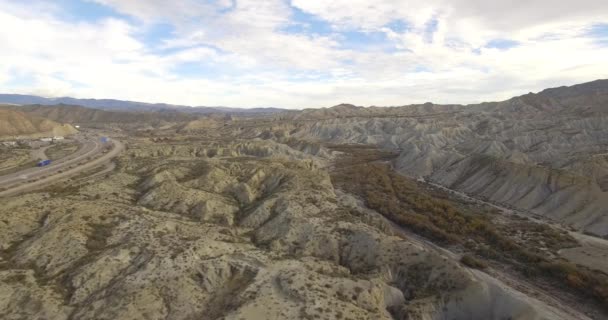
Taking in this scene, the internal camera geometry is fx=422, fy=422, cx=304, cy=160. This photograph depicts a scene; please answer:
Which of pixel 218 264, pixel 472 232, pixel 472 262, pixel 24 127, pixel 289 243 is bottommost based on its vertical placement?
pixel 472 232

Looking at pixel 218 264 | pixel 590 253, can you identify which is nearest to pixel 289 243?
pixel 218 264

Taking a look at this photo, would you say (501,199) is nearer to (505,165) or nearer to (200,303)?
(505,165)

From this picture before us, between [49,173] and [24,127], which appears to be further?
[24,127]

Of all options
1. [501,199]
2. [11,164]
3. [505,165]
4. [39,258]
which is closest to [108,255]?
[39,258]

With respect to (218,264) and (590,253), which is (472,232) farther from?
(218,264)

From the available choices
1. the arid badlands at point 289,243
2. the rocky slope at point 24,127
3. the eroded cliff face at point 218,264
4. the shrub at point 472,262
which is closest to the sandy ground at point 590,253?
the arid badlands at point 289,243

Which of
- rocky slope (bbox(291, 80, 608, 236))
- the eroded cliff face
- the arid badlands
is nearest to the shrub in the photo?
the arid badlands

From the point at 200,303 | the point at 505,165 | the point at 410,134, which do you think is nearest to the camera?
the point at 200,303
